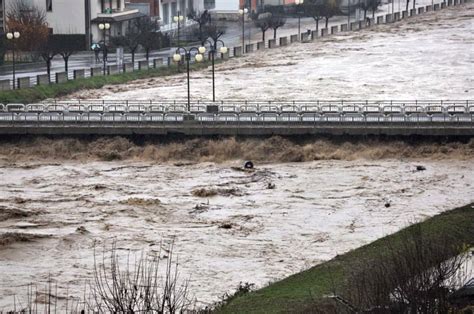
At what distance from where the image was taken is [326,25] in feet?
252

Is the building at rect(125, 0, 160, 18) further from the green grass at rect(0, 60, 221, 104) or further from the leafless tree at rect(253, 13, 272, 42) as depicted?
the green grass at rect(0, 60, 221, 104)

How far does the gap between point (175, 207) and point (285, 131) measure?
25.2ft

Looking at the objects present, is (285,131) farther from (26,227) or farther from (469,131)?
(26,227)

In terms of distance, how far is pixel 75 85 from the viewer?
51812mm

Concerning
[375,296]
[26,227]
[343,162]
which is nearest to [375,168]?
[343,162]

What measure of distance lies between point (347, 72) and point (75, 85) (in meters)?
12.6

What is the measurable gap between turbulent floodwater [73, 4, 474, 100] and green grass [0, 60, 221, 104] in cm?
62

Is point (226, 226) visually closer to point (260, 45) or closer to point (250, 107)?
point (250, 107)

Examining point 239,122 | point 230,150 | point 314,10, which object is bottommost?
point 230,150

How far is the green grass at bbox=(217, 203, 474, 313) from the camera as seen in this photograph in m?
21.5

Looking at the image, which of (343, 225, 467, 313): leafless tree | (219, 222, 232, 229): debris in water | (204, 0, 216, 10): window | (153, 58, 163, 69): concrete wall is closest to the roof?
(153, 58, 163, 69): concrete wall

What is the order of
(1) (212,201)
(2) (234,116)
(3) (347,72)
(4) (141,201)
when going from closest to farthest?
(4) (141,201)
(1) (212,201)
(2) (234,116)
(3) (347,72)

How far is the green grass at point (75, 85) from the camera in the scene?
4816cm

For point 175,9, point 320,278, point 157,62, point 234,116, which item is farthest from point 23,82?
point 175,9
